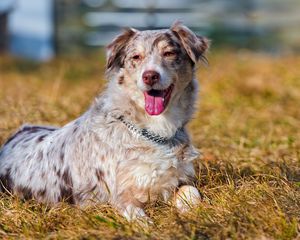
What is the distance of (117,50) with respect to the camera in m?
6.57

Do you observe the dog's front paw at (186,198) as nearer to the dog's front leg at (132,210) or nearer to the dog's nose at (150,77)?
the dog's front leg at (132,210)

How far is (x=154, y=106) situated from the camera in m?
6.34

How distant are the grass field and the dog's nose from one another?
0.88m

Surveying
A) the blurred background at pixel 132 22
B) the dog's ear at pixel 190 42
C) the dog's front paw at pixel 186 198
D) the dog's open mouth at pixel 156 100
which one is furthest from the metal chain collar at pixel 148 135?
the blurred background at pixel 132 22

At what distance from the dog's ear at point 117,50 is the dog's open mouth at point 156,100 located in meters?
0.41

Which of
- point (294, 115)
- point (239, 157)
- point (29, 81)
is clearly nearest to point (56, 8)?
point (29, 81)

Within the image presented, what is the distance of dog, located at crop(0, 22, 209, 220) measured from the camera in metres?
6.16

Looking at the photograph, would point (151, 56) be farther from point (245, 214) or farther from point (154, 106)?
point (245, 214)

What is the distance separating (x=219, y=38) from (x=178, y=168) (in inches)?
585

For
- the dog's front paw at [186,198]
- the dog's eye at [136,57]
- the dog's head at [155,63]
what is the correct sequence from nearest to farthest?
the dog's front paw at [186,198] < the dog's head at [155,63] < the dog's eye at [136,57]

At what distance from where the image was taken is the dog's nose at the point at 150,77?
20.1 feet

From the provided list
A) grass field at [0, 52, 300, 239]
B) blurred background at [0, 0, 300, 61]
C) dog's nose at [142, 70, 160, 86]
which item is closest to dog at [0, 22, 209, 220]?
dog's nose at [142, 70, 160, 86]

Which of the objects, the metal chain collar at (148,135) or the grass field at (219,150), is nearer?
the grass field at (219,150)

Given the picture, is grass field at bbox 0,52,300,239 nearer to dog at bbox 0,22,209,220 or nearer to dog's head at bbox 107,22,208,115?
dog at bbox 0,22,209,220
